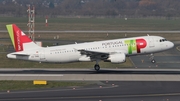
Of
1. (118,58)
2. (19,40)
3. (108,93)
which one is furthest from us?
(19,40)

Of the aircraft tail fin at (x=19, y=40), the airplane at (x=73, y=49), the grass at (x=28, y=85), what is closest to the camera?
the grass at (x=28, y=85)

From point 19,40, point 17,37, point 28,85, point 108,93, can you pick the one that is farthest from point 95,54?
point 108,93

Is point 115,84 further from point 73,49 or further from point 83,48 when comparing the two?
point 73,49

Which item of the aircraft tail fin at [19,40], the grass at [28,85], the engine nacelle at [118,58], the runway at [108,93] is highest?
the aircraft tail fin at [19,40]

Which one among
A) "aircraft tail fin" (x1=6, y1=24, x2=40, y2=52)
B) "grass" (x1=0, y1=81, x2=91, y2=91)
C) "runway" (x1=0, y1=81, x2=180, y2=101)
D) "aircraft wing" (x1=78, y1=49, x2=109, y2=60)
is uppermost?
"aircraft tail fin" (x1=6, y1=24, x2=40, y2=52)

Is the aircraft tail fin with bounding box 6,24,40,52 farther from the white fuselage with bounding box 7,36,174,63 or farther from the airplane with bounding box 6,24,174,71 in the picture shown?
the white fuselage with bounding box 7,36,174,63

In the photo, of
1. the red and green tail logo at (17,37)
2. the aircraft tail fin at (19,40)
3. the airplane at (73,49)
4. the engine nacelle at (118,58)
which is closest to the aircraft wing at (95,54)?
the airplane at (73,49)

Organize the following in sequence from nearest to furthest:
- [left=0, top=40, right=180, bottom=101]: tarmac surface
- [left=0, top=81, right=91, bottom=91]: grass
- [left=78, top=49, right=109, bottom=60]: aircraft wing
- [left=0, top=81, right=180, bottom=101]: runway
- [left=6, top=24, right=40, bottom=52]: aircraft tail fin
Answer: [left=0, top=81, right=180, bottom=101]: runway → [left=0, top=40, right=180, bottom=101]: tarmac surface → [left=0, top=81, right=91, bottom=91]: grass → [left=78, top=49, right=109, bottom=60]: aircraft wing → [left=6, top=24, right=40, bottom=52]: aircraft tail fin

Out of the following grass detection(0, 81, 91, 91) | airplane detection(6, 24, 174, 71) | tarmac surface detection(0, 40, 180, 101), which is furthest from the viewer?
airplane detection(6, 24, 174, 71)

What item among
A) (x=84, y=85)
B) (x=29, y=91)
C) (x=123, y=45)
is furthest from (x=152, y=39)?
(x=29, y=91)

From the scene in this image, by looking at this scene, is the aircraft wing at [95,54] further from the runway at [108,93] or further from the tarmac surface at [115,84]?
the runway at [108,93]

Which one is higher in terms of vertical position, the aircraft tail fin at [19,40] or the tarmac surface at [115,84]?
the aircraft tail fin at [19,40]

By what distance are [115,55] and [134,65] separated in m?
11.8

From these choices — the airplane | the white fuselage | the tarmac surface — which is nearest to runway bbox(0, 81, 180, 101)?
the tarmac surface
